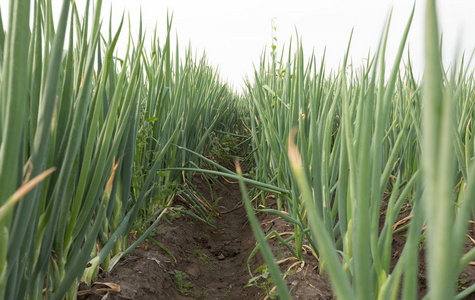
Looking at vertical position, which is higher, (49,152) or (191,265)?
(49,152)

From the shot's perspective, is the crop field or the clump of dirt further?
the clump of dirt

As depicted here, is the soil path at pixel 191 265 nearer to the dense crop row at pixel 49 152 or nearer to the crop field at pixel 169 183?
the crop field at pixel 169 183

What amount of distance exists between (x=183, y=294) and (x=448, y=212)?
143 cm

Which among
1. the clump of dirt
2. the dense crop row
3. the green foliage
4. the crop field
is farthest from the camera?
the green foliage

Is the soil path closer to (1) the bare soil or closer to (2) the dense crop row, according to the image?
(1) the bare soil

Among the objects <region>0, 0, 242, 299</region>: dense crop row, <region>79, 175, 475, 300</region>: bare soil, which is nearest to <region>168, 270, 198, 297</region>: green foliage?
<region>79, 175, 475, 300</region>: bare soil

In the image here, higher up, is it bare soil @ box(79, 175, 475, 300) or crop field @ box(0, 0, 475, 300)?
crop field @ box(0, 0, 475, 300)

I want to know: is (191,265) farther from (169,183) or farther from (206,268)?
(169,183)

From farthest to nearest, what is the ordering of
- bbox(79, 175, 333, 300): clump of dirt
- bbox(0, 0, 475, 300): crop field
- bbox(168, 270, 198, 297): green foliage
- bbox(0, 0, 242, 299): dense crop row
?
bbox(168, 270, 198, 297): green foliage, bbox(79, 175, 333, 300): clump of dirt, bbox(0, 0, 242, 299): dense crop row, bbox(0, 0, 475, 300): crop field

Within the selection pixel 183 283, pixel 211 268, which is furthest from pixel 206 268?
pixel 183 283

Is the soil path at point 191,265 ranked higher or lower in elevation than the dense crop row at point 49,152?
lower

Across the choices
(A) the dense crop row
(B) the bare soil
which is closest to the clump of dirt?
(B) the bare soil

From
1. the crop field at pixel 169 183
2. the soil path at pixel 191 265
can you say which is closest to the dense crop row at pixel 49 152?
the crop field at pixel 169 183

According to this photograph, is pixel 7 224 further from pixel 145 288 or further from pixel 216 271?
pixel 216 271
